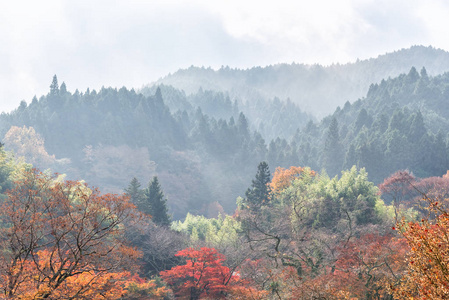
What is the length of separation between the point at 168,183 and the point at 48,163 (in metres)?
28.3

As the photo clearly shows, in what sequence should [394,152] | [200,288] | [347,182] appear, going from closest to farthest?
[200,288] < [347,182] < [394,152]

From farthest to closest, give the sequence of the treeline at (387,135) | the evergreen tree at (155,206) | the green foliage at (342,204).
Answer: the treeline at (387,135) → the evergreen tree at (155,206) → the green foliage at (342,204)

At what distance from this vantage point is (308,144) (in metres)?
96.8

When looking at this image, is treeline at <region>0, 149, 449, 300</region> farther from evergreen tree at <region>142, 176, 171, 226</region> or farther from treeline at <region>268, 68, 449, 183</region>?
treeline at <region>268, 68, 449, 183</region>

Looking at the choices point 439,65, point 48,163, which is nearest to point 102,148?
point 48,163

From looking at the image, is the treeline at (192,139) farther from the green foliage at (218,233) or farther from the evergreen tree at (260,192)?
the green foliage at (218,233)

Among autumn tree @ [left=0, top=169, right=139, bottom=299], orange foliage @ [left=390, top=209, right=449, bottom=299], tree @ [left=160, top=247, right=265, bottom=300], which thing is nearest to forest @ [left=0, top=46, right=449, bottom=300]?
tree @ [left=160, top=247, right=265, bottom=300]

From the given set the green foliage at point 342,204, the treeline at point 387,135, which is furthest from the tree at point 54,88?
the green foliage at point 342,204

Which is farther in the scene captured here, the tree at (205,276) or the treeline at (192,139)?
the treeline at (192,139)

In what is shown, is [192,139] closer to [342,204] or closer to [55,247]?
[342,204]

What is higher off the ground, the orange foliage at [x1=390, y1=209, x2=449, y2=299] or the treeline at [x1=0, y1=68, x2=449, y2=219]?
the treeline at [x1=0, y1=68, x2=449, y2=219]

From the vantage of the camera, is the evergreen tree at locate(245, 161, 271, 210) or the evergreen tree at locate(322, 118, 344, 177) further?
the evergreen tree at locate(322, 118, 344, 177)

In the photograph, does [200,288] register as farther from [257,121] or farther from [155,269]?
[257,121]

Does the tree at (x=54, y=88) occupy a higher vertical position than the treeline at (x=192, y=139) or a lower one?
higher
